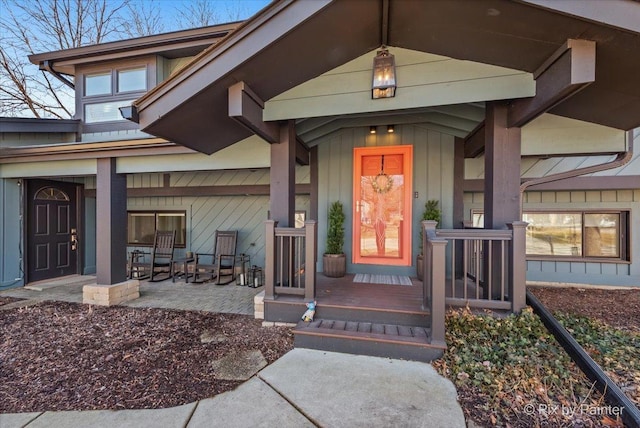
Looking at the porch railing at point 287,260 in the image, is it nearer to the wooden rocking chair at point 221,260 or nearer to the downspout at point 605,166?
the wooden rocking chair at point 221,260

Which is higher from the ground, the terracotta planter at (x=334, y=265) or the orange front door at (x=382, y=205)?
the orange front door at (x=382, y=205)

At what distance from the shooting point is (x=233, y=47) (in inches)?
105

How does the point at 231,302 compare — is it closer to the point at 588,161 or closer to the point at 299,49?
the point at 299,49

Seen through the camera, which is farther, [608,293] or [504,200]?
[608,293]

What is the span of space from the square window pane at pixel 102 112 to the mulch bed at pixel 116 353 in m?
3.93

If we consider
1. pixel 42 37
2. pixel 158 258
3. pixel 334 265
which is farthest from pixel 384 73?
pixel 42 37

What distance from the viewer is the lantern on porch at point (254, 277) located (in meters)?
5.63

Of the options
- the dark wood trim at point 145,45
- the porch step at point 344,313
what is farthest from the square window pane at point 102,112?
the porch step at point 344,313

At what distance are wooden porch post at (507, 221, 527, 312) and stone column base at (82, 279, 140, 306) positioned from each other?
221 inches

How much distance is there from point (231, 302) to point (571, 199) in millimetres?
6219

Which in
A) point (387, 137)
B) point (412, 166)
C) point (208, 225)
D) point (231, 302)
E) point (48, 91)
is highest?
point (48, 91)

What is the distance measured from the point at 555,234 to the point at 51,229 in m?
10.3

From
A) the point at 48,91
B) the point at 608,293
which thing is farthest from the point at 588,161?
the point at 48,91

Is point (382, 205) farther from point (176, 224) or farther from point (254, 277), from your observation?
point (176, 224)
